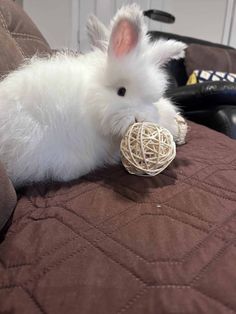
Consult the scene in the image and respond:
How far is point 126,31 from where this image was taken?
0.67m

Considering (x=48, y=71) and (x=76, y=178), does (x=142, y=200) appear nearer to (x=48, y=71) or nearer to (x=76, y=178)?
(x=76, y=178)

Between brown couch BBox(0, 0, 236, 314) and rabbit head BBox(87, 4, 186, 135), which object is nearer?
brown couch BBox(0, 0, 236, 314)

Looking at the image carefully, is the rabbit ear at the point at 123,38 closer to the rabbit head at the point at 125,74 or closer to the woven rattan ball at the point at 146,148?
the rabbit head at the point at 125,74

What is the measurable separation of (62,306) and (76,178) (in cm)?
33

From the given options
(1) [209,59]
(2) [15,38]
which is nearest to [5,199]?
(2) [15,38]

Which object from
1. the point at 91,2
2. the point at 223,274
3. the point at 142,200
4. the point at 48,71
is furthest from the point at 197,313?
the point at 91,2

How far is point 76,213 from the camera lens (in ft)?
1.87

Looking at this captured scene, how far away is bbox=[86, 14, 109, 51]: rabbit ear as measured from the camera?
0.75 metres

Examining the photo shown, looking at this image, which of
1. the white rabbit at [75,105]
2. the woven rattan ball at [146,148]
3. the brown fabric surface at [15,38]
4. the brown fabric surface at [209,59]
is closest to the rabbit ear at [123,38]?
the white rabbit at [75,105]

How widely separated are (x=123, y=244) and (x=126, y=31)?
1.34ft

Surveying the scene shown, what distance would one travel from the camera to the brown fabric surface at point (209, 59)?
182 centimetres

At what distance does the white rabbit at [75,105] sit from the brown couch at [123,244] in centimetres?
6

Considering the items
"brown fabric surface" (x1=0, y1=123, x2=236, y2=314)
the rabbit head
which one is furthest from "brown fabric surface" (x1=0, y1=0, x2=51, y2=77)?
"brown fabric surface" (x1=0, y1=123, x2=236, y2=314)

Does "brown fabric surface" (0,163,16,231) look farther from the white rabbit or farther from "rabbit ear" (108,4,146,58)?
"rabbit ear" (108,4,146,58)
